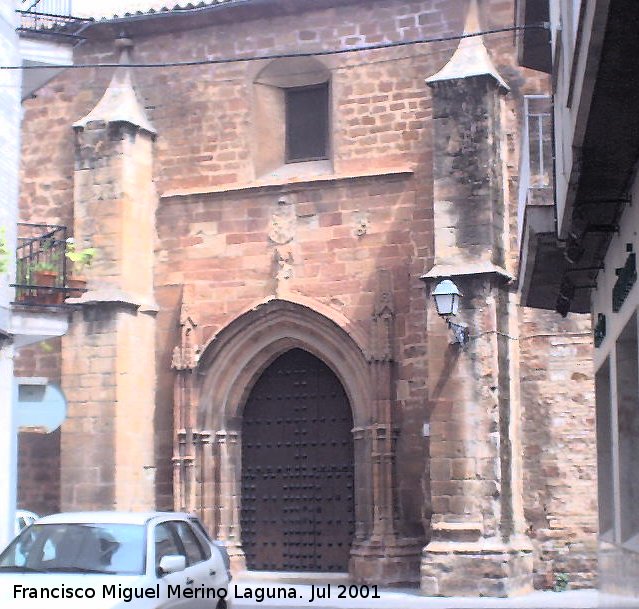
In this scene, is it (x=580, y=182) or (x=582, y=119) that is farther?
(x=580, y=182)

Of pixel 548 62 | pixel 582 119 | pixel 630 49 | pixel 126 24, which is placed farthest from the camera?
pixel 126 24

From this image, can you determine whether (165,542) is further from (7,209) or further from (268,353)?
(268,353)

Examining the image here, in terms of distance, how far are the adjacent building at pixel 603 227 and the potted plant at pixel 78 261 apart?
689 cm

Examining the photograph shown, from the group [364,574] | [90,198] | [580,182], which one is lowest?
[364,574]

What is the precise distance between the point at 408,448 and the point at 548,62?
6226mm

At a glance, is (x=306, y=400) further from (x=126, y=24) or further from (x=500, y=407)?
(x=126, y=24)

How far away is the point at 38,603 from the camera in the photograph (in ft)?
26.8

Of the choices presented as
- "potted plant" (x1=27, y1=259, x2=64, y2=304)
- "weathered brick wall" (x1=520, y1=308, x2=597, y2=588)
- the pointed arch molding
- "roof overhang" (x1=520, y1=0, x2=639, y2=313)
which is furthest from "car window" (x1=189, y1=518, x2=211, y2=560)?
"weathered brick wall" (x1=520, y1=308, x2=597, y2=588)

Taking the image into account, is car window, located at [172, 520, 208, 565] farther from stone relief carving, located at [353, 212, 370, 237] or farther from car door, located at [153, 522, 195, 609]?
stone relief carving, located at [353, 212, 370, 237]

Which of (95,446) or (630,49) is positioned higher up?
(630,49)

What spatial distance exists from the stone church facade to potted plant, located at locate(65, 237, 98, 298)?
253 millimetres

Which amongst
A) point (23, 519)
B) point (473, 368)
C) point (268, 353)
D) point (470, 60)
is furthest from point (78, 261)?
point (470, 60)

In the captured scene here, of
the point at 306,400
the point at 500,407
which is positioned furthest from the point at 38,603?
the point at 306,400

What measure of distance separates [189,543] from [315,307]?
9.20 m
